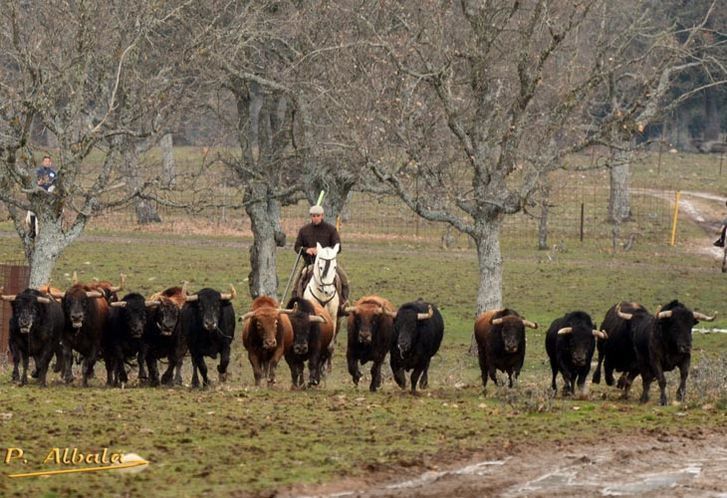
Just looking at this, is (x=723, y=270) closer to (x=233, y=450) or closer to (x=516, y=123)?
Result: (x=516, y=123)

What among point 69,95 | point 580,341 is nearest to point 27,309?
point 69,95

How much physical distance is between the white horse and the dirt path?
8253mm

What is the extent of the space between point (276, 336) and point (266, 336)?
0.29 meters

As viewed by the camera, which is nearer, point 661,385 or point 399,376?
point 661,385

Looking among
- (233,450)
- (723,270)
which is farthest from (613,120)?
(723,270)

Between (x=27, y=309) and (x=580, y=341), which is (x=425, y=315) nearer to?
(x=580, y=341)

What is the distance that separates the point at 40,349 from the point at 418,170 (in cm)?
838

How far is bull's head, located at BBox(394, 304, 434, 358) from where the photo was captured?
21.9 metres

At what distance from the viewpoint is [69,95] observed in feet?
85.0

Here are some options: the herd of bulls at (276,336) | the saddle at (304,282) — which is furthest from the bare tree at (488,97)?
the herd of bulls at (276,336)

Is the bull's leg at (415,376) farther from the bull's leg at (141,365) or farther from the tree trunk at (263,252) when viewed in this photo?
the tree trunk at (263,252)

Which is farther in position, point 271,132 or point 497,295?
point 271,132

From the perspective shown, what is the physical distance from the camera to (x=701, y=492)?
1388 cm

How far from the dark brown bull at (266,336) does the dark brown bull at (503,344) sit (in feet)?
9.28
